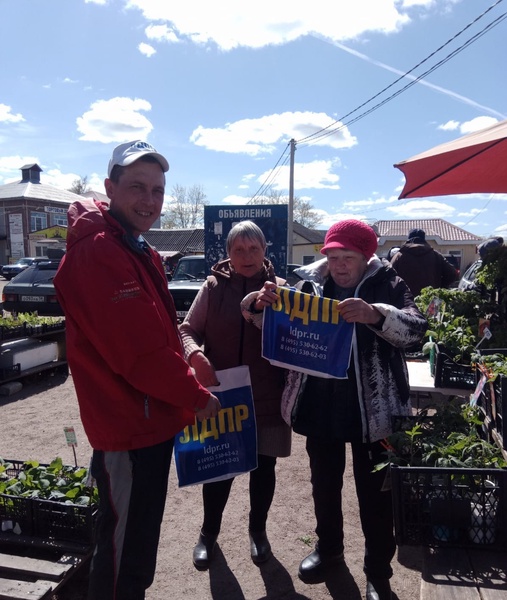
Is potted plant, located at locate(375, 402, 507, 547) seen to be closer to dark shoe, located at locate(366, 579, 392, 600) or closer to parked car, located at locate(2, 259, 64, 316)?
dark shoe, located at locate(366, 579, 392, 600)

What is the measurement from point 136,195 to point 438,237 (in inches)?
1719

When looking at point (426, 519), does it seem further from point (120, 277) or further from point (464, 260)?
point (464, 260)

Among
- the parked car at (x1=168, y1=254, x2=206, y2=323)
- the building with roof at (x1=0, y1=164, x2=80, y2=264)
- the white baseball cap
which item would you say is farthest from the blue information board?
the building with roof at (x1=0, y1=164, x2=80, y2=264)

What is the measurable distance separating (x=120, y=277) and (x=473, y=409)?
1.75 metres

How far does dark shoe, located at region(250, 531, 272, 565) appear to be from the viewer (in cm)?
313

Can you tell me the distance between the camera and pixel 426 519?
1.91 m

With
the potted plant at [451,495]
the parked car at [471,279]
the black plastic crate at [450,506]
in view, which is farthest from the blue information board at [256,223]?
the black plastic crate at [450,506]

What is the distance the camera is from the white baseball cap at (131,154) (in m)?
2.06

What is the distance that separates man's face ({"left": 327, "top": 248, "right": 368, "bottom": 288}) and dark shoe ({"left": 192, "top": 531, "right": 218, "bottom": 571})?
69.4 inches

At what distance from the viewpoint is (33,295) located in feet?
33.0

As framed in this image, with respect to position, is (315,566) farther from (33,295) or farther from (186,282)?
(186,282)

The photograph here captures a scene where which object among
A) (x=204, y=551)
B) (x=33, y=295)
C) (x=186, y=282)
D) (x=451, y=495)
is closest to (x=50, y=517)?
(x=204, y=551)

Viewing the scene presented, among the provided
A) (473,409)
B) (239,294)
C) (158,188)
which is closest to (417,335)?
(473,409)

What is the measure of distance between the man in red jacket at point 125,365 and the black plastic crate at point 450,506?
82 cm
